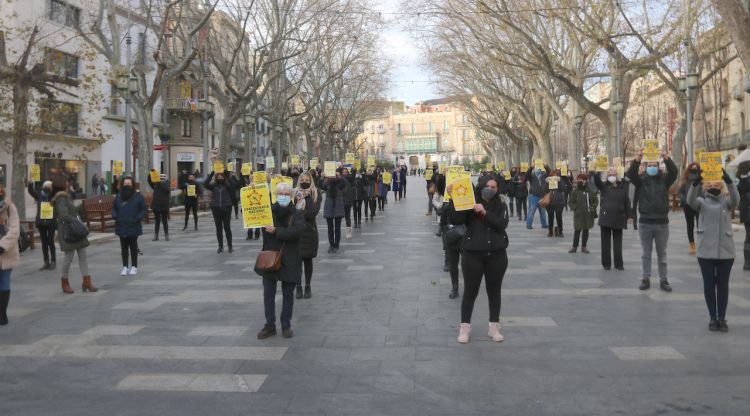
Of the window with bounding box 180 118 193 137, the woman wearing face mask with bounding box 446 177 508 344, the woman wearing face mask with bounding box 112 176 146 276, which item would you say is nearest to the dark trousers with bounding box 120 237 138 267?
the woman wearing face mask with bounding box 112 176 146 276

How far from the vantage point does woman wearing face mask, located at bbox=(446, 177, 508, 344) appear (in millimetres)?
5961

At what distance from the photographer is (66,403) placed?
461 cm

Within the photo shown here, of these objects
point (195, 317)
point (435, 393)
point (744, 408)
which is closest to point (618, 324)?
point (744, 408)

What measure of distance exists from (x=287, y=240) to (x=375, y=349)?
52.8 inches

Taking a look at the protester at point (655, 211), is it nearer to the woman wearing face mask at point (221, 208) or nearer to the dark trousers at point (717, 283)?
the dark trousers at point (717, 283)

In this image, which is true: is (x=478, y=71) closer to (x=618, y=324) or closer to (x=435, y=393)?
(x=618, y=324)

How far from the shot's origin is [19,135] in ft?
50.2

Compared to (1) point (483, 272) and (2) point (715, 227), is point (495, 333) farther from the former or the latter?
(2) point (715, 227)

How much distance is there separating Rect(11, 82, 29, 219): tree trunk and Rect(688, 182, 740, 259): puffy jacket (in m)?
14.0

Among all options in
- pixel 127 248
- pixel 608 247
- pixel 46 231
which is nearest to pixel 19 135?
pixel 46 231

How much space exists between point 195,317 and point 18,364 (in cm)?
203

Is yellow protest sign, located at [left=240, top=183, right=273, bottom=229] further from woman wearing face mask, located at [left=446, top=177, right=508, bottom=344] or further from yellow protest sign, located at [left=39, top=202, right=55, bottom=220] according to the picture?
yellow protest sign, located at [left=39, top=202, right=55, bottom=220]

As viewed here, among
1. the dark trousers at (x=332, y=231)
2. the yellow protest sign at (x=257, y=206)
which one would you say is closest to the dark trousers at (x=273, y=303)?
the yellow protest sign at (x=257, y=206)

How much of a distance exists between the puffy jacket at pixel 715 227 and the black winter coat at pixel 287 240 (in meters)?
3.86
